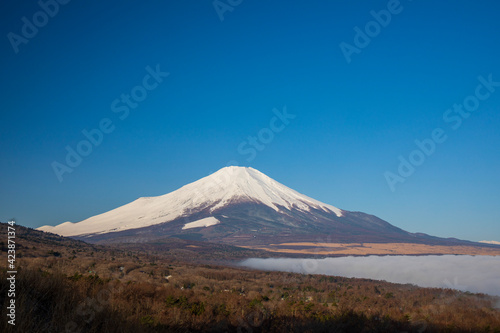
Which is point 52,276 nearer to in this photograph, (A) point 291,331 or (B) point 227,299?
(A) point 291,331

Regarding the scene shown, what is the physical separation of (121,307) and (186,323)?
191 cm

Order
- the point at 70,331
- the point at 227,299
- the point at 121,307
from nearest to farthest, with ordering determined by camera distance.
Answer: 1. the point at 70,331
2. the point at 121,307
3. the point at 227,299

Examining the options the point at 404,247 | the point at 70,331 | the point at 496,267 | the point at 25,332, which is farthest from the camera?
the point at 404,247

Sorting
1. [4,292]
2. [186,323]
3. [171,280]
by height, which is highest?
[4,292]

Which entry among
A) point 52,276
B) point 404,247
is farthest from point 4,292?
point 404,247

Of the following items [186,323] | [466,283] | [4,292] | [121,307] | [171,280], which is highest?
[4,292]

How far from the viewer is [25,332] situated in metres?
5.62

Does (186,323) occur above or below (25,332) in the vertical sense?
below

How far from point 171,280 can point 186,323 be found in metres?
21.5

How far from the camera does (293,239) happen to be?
650 feet

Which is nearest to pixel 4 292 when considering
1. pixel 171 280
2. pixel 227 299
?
pixel 227 299

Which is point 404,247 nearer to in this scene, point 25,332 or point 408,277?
point 408,277

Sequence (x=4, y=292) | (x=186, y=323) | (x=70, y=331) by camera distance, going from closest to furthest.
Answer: (x=70, y=331), (x=4, y=292), (x=186, y=323)

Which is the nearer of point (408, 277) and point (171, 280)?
point (171, 280)
